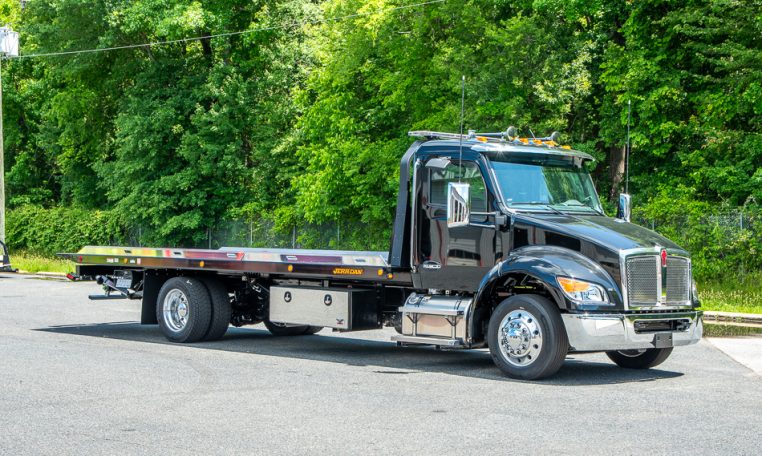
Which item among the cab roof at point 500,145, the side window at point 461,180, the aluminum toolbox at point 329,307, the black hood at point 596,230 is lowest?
the aluminum toolbox at point 329,307

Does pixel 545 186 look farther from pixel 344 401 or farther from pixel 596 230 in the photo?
pixel 344 401

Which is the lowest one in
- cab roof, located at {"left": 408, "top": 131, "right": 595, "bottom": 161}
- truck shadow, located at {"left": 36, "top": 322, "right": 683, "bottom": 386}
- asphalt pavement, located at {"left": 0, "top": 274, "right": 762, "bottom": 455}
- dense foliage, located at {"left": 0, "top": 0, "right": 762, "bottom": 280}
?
asphalt pavement, located at {"left": 0, "top": 274, "right": 762, "bottom": 455}

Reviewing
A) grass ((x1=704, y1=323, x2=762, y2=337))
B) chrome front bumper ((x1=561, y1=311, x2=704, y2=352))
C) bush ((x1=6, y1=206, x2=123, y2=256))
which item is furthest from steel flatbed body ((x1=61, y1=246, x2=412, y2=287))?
bush ((x1=6, y1=206, x2=123, y2=256))

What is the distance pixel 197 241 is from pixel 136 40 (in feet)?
27.3

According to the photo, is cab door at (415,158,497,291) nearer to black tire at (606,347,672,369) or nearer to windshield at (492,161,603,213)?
windshield at (492,161,603,213)

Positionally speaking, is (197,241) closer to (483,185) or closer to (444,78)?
(444,78)

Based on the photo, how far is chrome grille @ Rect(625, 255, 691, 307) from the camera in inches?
462

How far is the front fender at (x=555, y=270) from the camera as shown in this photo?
11602 millimetres

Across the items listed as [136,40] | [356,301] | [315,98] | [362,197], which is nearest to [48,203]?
[136,40]

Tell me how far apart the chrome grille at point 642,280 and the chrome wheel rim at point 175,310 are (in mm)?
6711

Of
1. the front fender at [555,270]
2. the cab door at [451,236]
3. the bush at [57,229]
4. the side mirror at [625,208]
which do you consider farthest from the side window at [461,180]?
the bush at [57,229]

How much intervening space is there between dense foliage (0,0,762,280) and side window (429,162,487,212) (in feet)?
29.2

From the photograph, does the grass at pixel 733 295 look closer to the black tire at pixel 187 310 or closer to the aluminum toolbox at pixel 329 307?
the aluminum toolbox at pixel 329 307

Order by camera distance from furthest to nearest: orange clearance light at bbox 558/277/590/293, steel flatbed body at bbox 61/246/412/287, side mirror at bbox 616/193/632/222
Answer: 1. side mirror at bbox 616/193/632/222
2. steel flatbed body at bbox 61/246/412/287
3. orange clearance light at bbox 558/277/590/293
